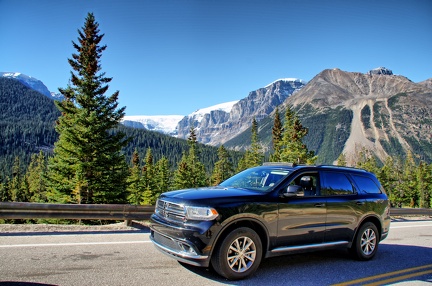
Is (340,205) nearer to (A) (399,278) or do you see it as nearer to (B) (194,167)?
(A) (399,278)

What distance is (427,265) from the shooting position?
6.77 meters

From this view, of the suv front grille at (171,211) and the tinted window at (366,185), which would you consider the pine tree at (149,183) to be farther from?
the suv front grille at (171,211)

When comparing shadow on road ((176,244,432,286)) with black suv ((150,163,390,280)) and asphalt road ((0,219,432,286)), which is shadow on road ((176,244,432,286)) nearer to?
asphalt road ((0,219,432,286))

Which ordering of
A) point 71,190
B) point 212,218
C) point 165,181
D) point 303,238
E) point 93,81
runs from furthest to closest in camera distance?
point 165,181 < point 93,81 < point 71,190 < point 303,238 < point 212,218

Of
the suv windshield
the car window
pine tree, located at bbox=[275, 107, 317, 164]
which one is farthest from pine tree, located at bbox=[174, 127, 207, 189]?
the car window

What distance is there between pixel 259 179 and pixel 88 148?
15.7 m

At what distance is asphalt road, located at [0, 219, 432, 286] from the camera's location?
4902mm

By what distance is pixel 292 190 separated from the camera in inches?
221

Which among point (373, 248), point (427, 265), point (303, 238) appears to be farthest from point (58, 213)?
point (427, 265)

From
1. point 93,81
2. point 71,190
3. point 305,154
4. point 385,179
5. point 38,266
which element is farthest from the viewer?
point 385,179

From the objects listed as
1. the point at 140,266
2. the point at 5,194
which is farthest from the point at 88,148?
the point at 5,194

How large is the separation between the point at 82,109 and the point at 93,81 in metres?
2.41

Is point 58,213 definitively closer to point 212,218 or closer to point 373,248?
point 212,218

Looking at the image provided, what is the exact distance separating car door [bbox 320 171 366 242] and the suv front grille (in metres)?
2.94
